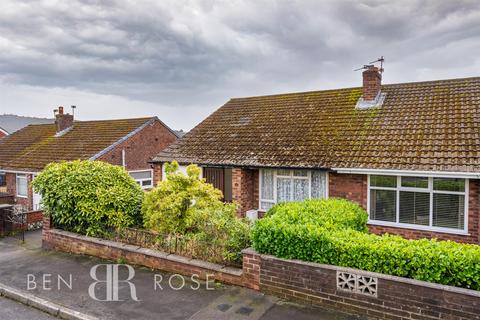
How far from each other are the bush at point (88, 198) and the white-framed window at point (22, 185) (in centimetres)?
1108

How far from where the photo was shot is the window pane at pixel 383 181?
998 centimetres

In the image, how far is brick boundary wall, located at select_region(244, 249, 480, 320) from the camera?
15.7 feet

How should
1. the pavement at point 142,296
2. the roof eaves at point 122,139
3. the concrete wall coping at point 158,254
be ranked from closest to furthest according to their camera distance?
the pavement at point 142,296 → the concrete wall coping at point 158,254 → the roof eaves at point 122,139

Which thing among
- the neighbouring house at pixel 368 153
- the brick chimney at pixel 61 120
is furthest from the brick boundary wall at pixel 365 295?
the brick chimney at pixel 61 120

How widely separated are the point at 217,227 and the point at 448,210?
6.31m

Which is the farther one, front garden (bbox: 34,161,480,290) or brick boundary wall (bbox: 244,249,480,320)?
front garden (bbox: 34,161,480,290)

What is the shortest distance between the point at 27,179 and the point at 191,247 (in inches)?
613

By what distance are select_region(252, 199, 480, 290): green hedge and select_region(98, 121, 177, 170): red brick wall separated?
46.8 feet

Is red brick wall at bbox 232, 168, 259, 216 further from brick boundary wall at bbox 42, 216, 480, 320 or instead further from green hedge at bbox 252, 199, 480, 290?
green hedge at bbox 252, 199, 480, 290

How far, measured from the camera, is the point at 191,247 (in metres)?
7.47

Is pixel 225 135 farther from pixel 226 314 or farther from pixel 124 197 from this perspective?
pixel 226 314

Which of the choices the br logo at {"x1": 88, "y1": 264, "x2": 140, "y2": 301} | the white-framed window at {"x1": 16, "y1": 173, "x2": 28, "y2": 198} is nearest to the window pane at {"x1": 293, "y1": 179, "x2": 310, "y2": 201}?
the br logo at {"x1": 88, "y1": 264, "x2": 140, "y2": 301}

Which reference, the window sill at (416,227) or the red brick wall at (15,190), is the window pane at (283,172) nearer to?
the window sill at (416,227)

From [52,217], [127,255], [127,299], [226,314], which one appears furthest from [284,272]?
[52,217]
